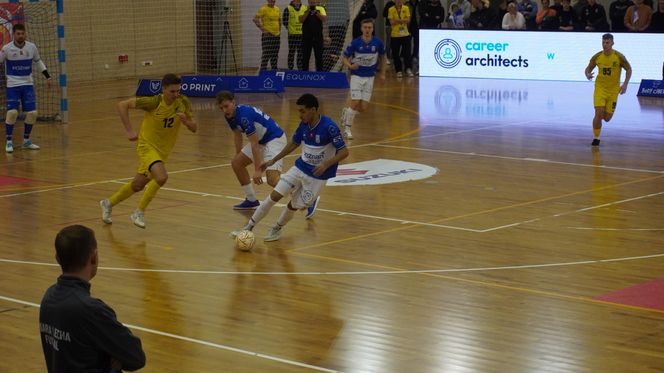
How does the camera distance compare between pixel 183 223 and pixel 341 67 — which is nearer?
pixel 183 223

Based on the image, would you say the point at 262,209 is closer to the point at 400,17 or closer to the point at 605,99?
the point at 605,99

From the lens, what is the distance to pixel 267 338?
9312mm

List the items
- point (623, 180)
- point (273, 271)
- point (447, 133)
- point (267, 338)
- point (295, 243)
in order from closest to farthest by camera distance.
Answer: point (267, 338), point (273, 271), point (295, 243), point (623, 180), point (447, 133)

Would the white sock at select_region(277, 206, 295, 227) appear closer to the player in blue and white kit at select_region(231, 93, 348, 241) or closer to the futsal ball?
the player in blue and white kit at select_region(231, 93, 348, 241)

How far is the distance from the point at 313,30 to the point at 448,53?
455cm

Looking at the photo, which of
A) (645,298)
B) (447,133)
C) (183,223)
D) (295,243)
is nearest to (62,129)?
(447,133)

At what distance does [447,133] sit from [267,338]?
1394 cm

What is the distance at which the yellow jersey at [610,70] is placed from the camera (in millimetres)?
21297

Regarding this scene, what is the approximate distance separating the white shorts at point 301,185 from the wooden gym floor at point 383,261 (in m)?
0.53

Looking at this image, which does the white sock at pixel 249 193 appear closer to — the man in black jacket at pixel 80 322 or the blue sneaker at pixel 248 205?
the blue sneaker at pixel 248 205

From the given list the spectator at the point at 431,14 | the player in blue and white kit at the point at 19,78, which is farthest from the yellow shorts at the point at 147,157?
the spectator at the point at 431,14

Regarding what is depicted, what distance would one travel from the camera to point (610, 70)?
2128 centimetres

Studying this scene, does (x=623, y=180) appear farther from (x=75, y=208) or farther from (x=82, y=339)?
(x=82, y=339)

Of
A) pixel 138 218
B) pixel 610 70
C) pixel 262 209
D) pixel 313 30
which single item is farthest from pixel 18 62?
pixel 313 30
